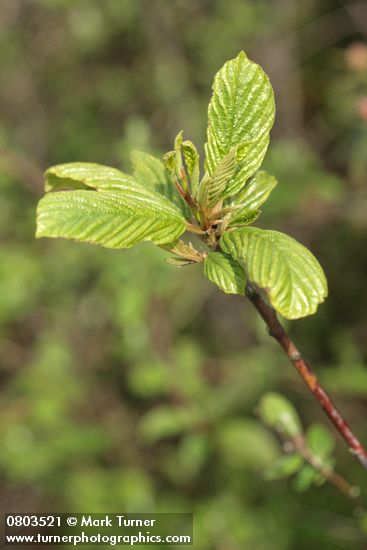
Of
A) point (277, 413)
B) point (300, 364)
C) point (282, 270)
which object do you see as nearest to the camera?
point (282, 270)

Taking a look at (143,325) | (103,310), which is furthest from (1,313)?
(143,325)

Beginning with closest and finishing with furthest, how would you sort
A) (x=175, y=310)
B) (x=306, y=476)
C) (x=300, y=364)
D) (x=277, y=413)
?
(x=300, y=364) → (x=306, y=476) → (x=277, y=413) → (x=175, y=310)

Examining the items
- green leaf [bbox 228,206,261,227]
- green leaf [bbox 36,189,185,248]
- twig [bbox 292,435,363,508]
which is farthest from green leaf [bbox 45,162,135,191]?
twig [bbox 292,435,363,508]

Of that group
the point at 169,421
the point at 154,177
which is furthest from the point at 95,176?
the point at 169,421

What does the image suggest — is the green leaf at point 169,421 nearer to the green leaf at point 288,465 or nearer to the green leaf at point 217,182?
the green leaf at point 288,465

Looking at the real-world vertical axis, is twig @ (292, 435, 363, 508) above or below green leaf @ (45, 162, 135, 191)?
below

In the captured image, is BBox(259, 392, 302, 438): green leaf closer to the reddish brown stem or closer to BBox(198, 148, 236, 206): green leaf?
the reddish brown stem

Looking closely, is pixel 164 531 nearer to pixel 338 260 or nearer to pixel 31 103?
pixel 338 260

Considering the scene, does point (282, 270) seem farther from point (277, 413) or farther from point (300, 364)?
point (277, 413)
